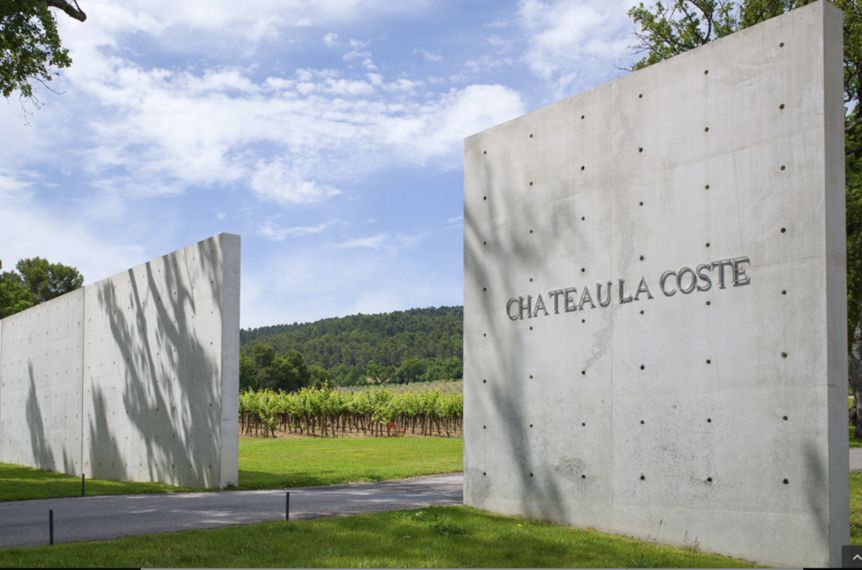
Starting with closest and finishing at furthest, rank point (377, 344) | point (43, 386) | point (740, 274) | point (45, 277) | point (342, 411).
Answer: point (740, 274) < point (43, 386) < point (342, 411) < point (45, 277) < point (377, 344)

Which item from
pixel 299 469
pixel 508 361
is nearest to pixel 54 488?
pixel 299 469

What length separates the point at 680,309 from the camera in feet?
29.9

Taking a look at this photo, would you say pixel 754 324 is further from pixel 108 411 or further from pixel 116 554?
pixel 108 411

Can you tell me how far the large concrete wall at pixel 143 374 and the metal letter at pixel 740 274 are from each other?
10019mm

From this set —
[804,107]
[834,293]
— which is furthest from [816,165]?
[834,293]

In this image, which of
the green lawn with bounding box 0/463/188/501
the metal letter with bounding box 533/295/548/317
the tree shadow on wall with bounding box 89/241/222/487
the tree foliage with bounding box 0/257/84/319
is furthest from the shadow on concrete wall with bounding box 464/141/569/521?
the tree foliage with bounding box 0/257/84/319

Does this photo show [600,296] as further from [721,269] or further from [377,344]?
[377,344]

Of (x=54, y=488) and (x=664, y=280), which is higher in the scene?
(x=664, y=280)

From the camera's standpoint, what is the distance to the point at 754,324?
841 cm

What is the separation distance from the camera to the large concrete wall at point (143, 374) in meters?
16.1

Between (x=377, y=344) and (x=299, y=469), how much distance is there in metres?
73.0

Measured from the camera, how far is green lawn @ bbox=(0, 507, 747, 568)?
8117 mm

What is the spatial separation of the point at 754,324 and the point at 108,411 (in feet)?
55.2

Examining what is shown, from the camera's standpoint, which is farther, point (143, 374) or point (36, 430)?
point (36, 430)
